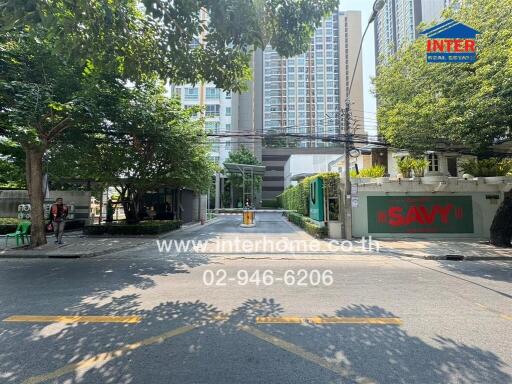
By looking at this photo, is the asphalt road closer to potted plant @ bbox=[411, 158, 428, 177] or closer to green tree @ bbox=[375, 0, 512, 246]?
green tree @ bbox=[375, 0, 512, 246]

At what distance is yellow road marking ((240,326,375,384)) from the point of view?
310cm

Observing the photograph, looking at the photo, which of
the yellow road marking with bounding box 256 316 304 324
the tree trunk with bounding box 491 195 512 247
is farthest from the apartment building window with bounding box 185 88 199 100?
the yellow road marking with bounding box 256 316 304 324

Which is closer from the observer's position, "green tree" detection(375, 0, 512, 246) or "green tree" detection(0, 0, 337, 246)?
"green tree" detection(0, 0, 337, 246)

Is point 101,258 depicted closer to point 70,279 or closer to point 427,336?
point 70,279

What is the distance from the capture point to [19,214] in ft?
56.9

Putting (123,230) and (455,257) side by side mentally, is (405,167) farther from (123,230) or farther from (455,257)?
(123,230)

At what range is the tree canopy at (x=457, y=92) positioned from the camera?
1016 cm

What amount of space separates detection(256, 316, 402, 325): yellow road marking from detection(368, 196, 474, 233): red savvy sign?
1222 centimetres

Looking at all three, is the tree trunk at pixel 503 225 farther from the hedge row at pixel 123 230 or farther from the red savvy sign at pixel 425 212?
the hedge row at pixel 123 230

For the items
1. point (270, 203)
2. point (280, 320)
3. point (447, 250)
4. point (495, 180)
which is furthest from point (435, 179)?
point (270, 203)

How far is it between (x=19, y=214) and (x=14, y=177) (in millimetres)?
2947

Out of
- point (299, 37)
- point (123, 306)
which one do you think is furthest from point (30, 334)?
point (299, 37)

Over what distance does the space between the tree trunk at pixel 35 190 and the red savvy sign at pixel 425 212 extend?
14965mm

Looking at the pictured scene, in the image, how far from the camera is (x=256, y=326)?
436 centimetres
